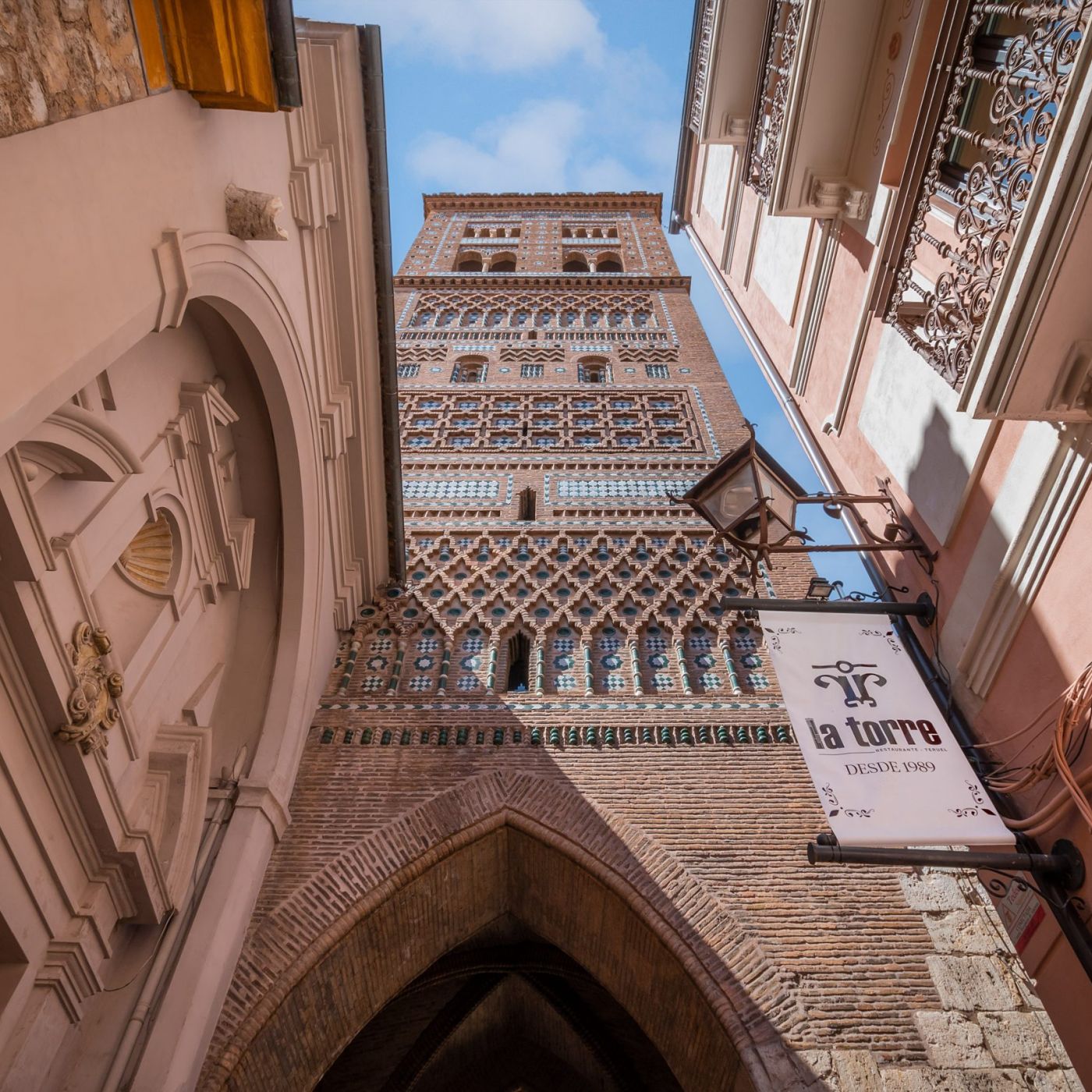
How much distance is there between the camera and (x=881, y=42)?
15.0 feet

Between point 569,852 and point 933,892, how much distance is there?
1.95 meters

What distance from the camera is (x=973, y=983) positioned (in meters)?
4.08

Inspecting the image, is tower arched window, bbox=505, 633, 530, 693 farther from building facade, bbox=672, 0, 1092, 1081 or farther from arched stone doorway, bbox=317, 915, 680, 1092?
building facade, bbox=672, 0, 1092, 1081

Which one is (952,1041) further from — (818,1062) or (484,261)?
(484,261)

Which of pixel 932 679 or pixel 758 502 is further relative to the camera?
pixel 758 502

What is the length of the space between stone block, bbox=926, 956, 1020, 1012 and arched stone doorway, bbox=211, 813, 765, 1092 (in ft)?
3.56

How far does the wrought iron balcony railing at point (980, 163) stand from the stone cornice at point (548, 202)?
14.3 metres

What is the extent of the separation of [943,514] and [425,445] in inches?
241

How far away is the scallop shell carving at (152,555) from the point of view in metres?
4.14

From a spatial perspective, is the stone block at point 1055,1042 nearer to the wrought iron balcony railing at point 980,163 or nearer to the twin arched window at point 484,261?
the wrought iron balcony railing at point 980,163

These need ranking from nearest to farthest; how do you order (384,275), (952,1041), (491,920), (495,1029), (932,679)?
(932,679) < (952,1041) < (491,920) < (384,275) < (495,1029)

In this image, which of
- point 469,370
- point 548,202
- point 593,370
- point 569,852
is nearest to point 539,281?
point 593,370

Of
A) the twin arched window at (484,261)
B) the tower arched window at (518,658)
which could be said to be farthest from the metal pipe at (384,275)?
the twin arched window at (484,261)

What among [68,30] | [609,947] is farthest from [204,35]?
[609,947]
